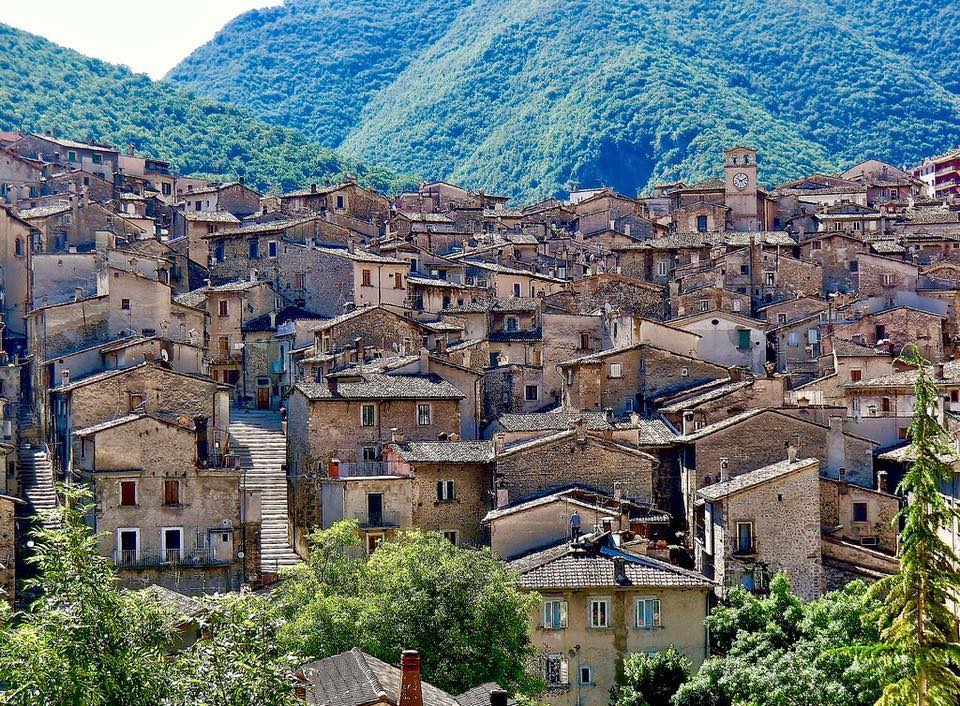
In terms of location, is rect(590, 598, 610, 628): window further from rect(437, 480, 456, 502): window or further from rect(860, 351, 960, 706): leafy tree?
rect(860, 351, 960, 706): leafy tree

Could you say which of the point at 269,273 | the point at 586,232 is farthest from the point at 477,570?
the point at 586,232

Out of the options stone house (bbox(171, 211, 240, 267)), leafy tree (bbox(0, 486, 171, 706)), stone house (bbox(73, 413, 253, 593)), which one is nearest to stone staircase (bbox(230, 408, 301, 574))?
stone house (bbox(73, 413, 253, 593))

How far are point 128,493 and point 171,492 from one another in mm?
1312

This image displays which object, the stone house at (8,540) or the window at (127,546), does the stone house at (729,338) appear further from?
the stone house at (8,540)

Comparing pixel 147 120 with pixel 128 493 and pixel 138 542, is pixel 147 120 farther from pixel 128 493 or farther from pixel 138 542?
pixel 138 542

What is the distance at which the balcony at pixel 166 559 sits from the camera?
50.3 meters

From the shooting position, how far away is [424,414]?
190ft

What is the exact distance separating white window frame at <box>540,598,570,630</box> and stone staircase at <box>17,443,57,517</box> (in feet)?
49.0

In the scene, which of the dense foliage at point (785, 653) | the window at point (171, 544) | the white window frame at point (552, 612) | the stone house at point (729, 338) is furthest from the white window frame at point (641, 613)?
the stone house at point (729, 338)

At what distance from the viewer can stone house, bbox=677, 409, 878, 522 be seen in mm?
55125

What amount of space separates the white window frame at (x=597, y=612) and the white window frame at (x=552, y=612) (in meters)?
0.62

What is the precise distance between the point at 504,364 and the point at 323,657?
100 ft

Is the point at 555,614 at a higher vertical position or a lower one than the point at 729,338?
lower

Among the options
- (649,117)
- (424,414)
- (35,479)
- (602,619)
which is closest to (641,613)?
(602,619)
